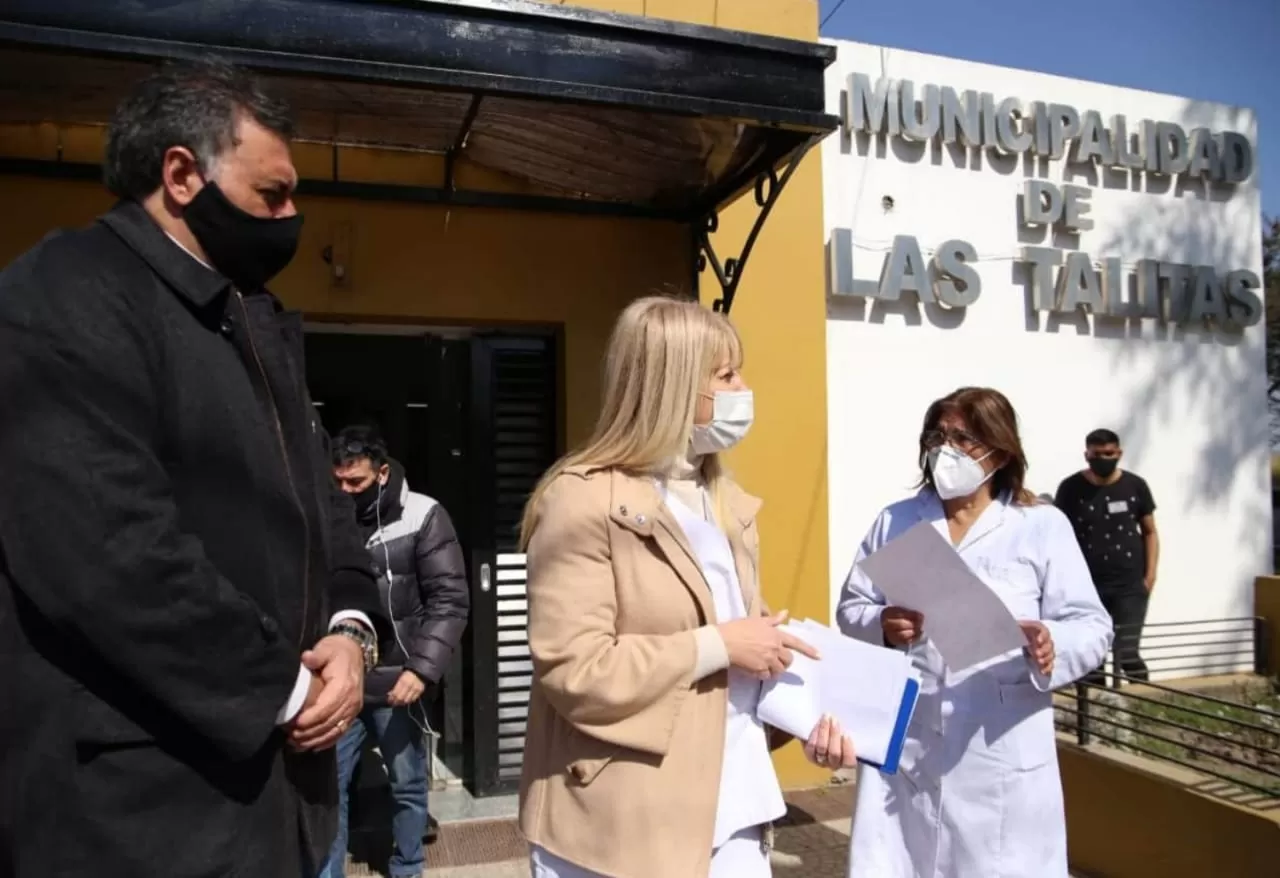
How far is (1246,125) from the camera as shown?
28.8 feet

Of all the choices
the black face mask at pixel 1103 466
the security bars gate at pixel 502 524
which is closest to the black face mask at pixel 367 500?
the security bars gate at pixel 502 524

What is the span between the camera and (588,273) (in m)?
5.55

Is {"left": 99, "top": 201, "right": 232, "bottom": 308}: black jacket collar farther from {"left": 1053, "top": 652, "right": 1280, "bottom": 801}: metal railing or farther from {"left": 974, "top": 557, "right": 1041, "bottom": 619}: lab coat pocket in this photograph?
{"left": 1053, "top": 652, "right": 1280, "bottom": 801}: metal railing

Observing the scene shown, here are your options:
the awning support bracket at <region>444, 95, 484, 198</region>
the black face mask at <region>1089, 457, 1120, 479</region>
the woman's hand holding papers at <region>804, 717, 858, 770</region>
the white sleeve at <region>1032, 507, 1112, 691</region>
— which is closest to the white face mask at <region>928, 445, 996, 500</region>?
the white sleeve at <region>1032, 507, 1112, 691</region>

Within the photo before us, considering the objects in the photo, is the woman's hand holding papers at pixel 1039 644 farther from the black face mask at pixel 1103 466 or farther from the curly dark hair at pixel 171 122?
the black face mask at pixel 1103 466

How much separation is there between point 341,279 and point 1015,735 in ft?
12.3

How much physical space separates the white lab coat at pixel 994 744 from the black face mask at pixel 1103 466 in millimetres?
4083

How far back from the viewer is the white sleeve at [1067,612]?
2.95 m

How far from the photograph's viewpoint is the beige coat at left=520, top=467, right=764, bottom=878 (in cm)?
207

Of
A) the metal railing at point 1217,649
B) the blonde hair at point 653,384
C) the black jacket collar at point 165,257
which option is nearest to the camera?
the black jacket collar at point 165,257

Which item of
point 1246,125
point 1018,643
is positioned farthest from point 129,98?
point 1246,125

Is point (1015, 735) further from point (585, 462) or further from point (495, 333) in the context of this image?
point (495, 333)

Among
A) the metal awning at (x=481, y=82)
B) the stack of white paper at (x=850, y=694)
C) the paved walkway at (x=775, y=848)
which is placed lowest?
the paved walkway at (x=775, y=848)

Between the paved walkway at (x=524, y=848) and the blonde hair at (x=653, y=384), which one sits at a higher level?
the blonde hair at (x=653, y=384)
